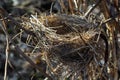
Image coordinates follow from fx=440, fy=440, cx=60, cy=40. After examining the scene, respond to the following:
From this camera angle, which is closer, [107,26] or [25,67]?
[107,26]

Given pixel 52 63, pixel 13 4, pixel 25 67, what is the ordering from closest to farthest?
pixel 52 63, pixel 25 67, pixel 13 4

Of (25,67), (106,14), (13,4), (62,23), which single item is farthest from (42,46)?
(13,4)

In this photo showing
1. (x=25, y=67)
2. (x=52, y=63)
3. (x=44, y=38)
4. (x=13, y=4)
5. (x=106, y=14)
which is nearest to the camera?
(x=44, y=38)

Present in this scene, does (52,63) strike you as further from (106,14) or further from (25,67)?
(25,67)

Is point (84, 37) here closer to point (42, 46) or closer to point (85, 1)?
point (42, 46)

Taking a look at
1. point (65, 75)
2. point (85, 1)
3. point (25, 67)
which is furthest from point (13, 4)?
point (65, 75)

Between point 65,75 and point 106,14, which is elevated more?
point 106,14
